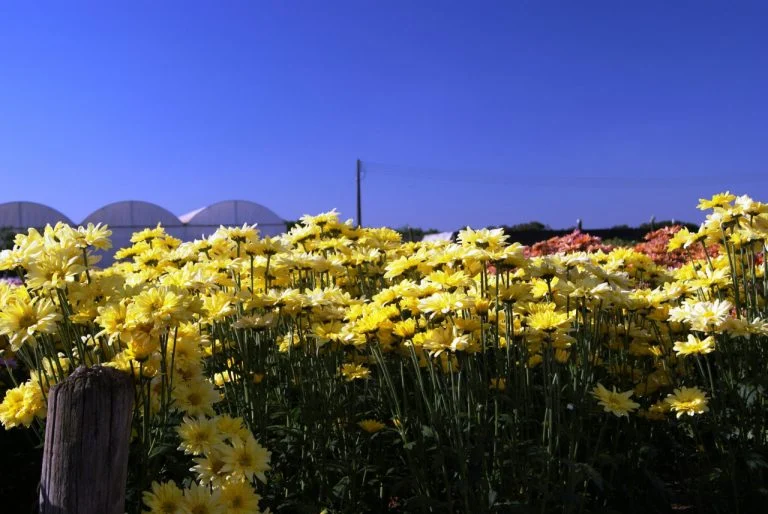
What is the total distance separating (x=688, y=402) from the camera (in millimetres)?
3078

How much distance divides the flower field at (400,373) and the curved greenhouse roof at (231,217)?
19.8 meters

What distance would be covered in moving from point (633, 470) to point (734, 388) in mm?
648

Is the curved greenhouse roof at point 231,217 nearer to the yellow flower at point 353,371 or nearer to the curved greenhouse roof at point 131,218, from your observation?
the curved greenhouse roof at point 131,218

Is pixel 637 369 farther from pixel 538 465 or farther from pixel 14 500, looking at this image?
pixel 14 500

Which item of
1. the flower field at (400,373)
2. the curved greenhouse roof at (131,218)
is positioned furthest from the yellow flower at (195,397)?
the curved greenhouse roof at (131,218)

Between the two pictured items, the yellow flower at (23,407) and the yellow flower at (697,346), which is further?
the yellow flower at (697,346)

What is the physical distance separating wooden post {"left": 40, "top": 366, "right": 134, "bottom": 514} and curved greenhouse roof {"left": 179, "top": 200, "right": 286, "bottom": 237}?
21976 millimetres

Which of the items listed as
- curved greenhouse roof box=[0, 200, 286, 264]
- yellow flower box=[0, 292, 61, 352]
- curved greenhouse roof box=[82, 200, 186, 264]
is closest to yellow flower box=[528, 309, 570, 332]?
yellow flower box=[0, 292, 61, 352]

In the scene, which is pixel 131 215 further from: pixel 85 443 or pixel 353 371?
pixel 85 443

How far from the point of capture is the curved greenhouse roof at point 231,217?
23.5 metres

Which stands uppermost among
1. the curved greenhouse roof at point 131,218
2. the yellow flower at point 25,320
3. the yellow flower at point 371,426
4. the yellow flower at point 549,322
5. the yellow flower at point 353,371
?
the curved greenhouse roof at point 131,218

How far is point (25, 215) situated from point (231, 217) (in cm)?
656

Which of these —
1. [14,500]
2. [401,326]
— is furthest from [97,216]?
[401,326]

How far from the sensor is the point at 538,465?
2.94 metres
